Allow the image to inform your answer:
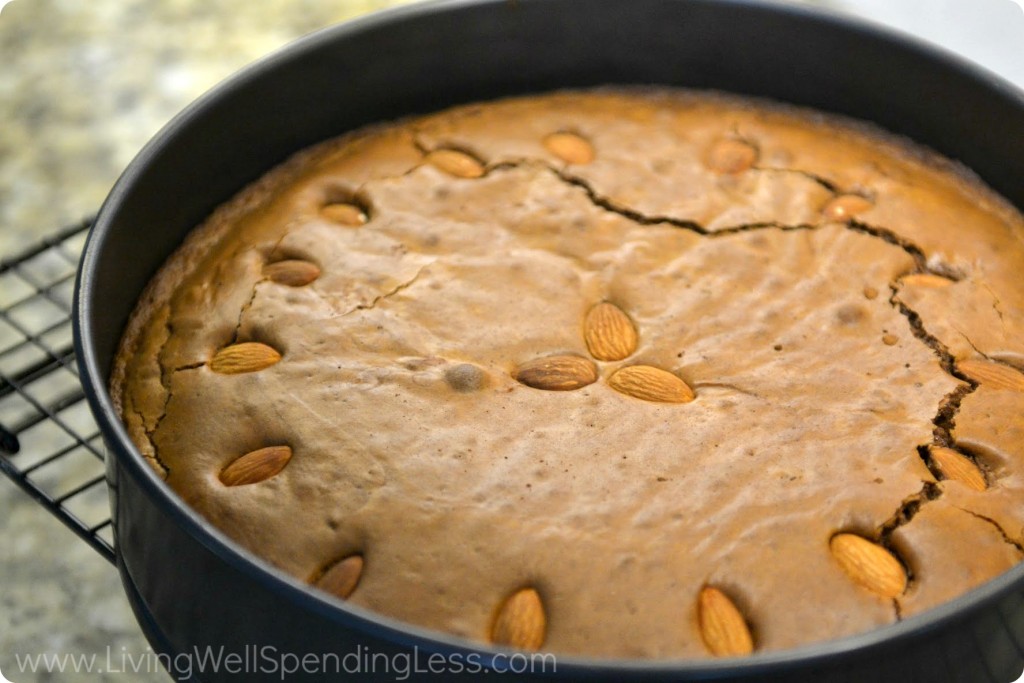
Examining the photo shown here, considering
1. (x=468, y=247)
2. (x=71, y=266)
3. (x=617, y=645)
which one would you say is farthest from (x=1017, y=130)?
(x=71, y=266)

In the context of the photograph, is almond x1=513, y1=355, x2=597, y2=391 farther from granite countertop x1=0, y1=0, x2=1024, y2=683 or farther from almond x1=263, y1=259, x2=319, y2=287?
granite countertop x1=0, y1=0, x2=1024, y2=683

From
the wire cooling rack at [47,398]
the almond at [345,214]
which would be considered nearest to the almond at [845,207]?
the almond at [345,214]

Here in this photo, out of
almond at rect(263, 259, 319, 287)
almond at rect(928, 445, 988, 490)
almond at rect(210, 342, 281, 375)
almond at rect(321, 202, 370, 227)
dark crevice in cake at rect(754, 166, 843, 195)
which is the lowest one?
almond at rect(210, 342, 281, 375)

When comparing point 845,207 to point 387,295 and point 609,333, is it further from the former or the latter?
point 387,295

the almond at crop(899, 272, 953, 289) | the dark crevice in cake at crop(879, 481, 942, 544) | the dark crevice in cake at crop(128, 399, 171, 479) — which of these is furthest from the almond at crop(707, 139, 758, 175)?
the dark crevice in cake at crop(128, 399, 171, 479)

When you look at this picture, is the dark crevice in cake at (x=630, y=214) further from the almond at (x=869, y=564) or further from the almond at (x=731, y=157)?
the almond at (x=869, y=564)

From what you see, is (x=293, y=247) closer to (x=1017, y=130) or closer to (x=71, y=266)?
(x=71, y=266)
